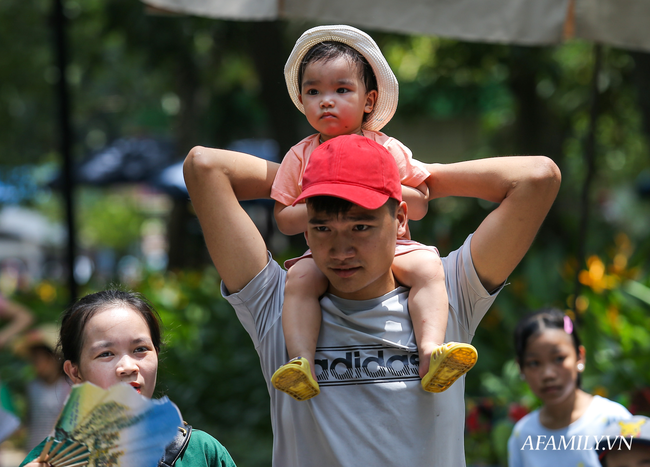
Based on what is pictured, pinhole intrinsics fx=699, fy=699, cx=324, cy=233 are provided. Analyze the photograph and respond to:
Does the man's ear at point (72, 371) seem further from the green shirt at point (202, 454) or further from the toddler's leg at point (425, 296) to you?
the toddler's leg at point (425, 296)

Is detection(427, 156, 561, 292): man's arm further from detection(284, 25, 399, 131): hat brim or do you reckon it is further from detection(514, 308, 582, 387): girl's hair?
detection(514, 308, 582, 387): girl's hair

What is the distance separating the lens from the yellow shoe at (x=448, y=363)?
1.65 metres

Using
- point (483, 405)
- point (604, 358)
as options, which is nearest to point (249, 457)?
point (483, 405)

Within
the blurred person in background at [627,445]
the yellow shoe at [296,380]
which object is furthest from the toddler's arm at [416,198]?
the blurred person in background at [627,445]

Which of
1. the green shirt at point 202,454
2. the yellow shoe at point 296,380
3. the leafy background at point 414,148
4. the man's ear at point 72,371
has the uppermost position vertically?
the leafy background at point 414,148

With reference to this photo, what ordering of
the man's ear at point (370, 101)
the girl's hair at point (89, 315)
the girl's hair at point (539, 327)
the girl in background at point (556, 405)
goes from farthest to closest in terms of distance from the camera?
1. the girl's hair at point (539, 327)
2. the girl in background at point (556, 405)
3. the man's ear at point (370, 101)
4. the girl's hair at point (89, 315)

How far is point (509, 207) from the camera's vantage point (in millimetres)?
1814

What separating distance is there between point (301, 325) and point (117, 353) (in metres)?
0.48

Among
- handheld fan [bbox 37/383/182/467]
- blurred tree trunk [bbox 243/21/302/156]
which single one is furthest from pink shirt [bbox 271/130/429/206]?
blurred tree trunk [bbox 243/21/302/156]

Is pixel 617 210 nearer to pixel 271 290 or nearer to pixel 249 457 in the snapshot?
pixel 249 457

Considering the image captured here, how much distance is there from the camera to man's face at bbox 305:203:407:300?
1718 millimetres

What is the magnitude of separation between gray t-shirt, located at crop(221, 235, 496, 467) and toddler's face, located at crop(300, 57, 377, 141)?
43 centimetres

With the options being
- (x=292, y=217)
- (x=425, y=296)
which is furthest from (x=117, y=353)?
(x=425, y=296)

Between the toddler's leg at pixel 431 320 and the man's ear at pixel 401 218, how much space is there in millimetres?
87
